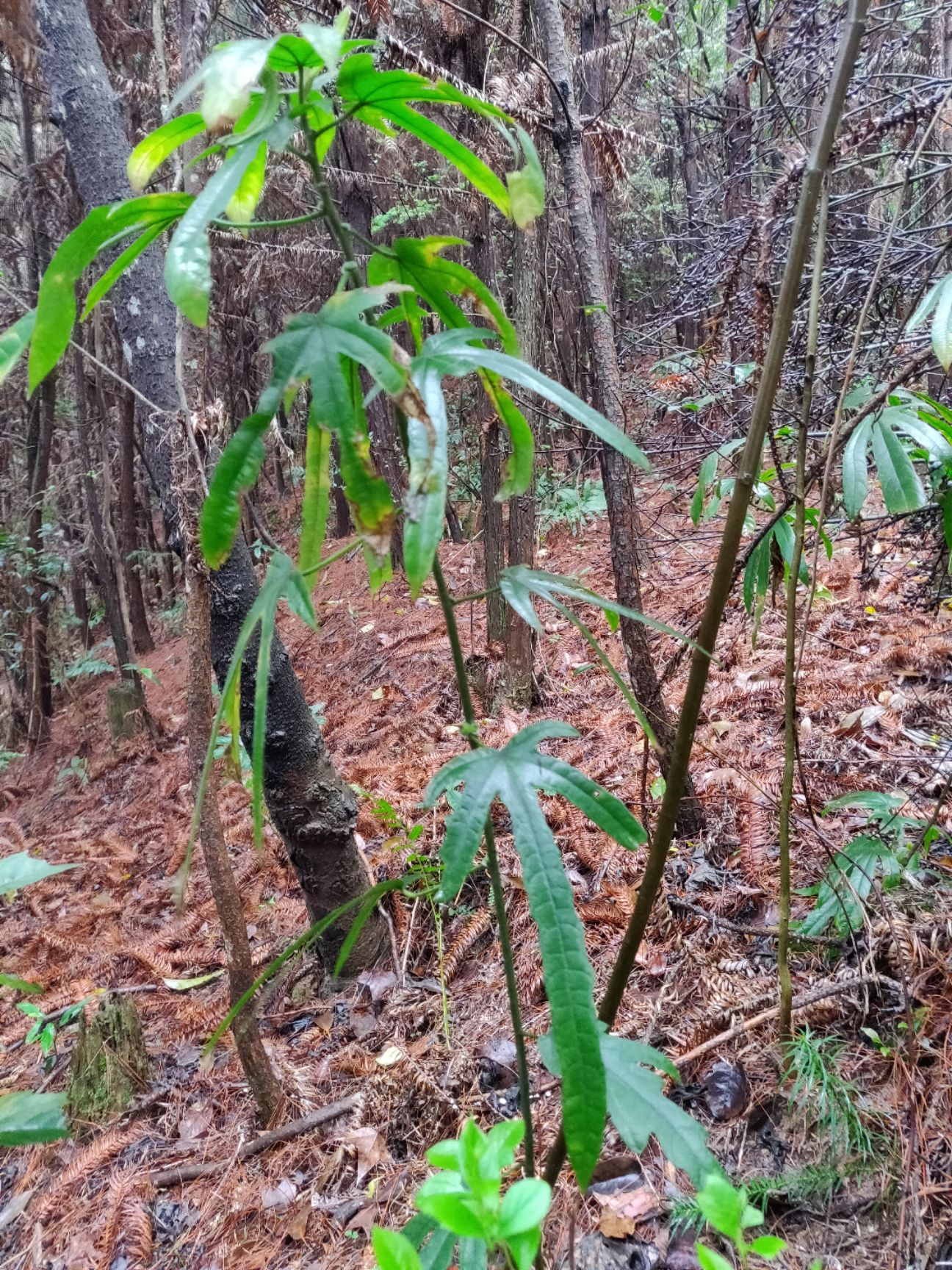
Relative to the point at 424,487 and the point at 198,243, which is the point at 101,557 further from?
the point at 424,487

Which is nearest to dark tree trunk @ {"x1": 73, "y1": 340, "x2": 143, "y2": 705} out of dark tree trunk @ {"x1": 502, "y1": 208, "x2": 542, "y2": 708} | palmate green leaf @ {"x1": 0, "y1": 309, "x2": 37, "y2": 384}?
dark tree trunk @ {"x1": 502, "y1": 208, "x2": 542, "y2": 708}

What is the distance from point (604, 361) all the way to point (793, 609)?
1.49m

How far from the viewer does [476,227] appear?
4867mm

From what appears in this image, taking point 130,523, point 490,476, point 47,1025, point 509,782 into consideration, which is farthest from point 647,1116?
point 130,523

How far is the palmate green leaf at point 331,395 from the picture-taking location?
62 cm

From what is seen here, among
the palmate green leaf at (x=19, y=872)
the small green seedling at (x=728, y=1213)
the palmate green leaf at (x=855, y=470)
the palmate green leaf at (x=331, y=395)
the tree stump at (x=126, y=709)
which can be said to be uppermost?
the palmate green leaf at (x=331, y=395)

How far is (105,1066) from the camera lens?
7.67 feet

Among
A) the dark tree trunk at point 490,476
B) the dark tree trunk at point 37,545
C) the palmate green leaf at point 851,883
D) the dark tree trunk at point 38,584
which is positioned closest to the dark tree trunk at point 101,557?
the dark tree trunk at point 37,545

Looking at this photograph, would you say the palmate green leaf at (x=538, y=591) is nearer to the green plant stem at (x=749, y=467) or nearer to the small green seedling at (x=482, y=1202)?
the green plant stem at (x=749, y=467)

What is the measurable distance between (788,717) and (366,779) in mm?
3017

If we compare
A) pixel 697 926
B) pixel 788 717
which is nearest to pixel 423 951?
pixel 697 926

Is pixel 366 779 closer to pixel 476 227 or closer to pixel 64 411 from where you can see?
pixel 476 227

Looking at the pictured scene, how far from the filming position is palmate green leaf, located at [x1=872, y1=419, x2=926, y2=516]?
1.42 m

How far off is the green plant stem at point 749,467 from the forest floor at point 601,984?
22.5 inches
